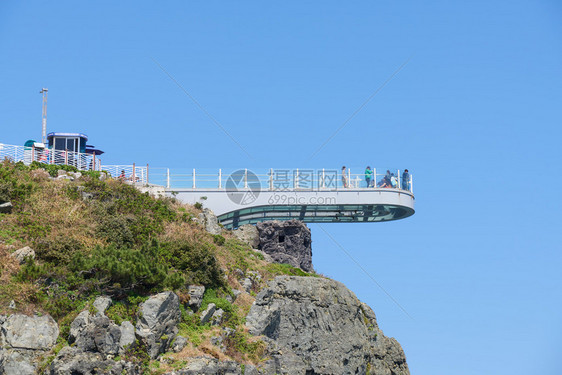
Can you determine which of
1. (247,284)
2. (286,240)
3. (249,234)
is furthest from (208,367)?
(249,234)

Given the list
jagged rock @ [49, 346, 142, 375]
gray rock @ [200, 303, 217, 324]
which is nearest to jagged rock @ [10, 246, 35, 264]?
jagged rock @ [49, 346, 142, 375]

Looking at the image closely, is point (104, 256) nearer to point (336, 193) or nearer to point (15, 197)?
point (15, 197)

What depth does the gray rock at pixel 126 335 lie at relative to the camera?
109 ft

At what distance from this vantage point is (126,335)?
33.4 meters

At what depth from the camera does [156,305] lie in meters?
34.6

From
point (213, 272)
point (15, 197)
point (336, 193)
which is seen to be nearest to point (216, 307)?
point (213, 272)

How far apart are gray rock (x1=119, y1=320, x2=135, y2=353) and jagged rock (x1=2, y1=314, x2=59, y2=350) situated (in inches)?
94.6

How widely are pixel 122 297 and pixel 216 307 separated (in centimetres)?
433

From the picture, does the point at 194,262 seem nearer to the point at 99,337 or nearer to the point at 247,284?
the point at 247,284

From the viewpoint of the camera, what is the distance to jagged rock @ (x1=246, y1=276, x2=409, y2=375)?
40125mm

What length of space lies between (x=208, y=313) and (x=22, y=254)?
25.9 ft

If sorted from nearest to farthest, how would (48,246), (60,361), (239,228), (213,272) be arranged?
(60,361) → (48,246) → (213,272) → (239,228)

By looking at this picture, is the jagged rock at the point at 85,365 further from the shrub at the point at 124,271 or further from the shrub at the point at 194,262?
the shrub at the point at 194,262

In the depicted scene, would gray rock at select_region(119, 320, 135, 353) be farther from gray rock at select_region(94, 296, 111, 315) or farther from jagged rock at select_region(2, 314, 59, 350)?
jagged rock at select_region(2, 314, 59, 350)
